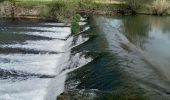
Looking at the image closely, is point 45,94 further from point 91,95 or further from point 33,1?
point 33,1

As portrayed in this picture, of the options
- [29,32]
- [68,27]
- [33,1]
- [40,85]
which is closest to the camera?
[40,85]

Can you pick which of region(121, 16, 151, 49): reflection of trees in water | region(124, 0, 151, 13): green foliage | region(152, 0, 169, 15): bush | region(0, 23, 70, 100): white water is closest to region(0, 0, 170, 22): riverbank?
region(124, 0, 151, 13): green foliage

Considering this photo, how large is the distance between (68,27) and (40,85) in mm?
18865

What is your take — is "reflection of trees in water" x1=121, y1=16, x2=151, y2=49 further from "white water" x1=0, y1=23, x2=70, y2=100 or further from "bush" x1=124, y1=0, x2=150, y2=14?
"white water" x1=0, y1=23, x2=70, y2=100

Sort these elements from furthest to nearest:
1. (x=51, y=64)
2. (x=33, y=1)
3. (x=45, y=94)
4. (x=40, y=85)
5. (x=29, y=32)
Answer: (x=33, y=1) < (x=29, y=32) < (x=51, y=64) < (x=40, y=85) < (x=45, y=94)

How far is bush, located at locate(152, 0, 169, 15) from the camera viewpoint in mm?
46031

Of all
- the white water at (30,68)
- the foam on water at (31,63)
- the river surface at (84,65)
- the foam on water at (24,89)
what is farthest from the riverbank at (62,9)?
the foam on water at (24,89)

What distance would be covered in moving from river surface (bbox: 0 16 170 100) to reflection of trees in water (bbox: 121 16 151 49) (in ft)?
0.29

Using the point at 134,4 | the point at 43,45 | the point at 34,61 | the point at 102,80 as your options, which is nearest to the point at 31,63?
the point at 34,61

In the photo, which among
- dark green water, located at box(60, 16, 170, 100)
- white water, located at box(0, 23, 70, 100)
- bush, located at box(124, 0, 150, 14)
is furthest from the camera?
bush, located at box(124, 0, 150, 14)

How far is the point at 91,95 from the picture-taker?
1350 centimetres

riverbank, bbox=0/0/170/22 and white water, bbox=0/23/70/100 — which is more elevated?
riverbank, bbox=0/0/170/22

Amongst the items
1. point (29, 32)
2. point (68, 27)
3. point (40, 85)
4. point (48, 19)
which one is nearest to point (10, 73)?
point (40, 85)

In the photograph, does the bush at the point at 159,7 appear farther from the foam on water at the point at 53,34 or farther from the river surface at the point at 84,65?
the foam on water at the point at 53,34
